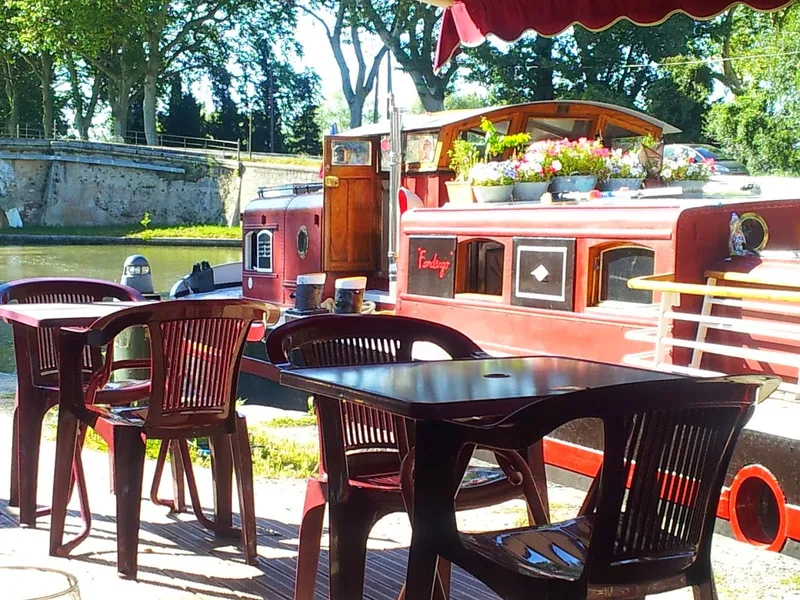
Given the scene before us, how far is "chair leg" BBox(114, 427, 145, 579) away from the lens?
316 cm

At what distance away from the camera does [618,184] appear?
6617mm

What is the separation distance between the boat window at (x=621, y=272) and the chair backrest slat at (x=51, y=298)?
245 cm

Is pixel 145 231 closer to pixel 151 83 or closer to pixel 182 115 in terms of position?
pixel 151 83

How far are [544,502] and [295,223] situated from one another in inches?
270

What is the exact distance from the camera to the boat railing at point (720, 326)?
4338 millimetres

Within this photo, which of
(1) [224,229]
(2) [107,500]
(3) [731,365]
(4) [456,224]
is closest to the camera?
(2) [107,500]

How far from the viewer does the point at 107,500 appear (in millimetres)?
4191

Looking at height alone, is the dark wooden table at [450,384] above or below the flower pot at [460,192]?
below

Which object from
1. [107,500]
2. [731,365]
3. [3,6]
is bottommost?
[107,500]

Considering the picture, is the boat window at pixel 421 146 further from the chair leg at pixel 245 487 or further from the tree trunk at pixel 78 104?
the tree trunk at pixel 78 104

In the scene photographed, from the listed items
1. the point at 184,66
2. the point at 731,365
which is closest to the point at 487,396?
the point at 731,365

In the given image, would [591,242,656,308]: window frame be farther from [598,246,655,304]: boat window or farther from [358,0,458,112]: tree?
[358,0,458,112]: tree

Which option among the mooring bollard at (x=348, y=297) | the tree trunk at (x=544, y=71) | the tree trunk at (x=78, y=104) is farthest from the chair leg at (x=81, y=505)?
the tree trunk at (x=78, y=104)

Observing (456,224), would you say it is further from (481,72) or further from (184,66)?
(184,66)
